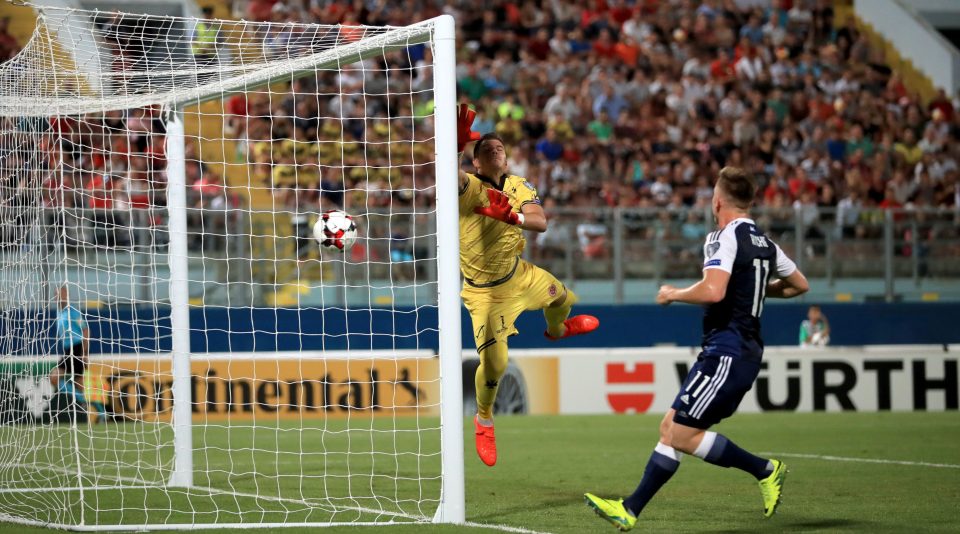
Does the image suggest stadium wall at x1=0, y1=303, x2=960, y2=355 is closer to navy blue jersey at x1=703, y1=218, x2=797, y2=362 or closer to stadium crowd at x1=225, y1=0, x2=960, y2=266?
stadium crowd at x1=225, y1=0, x2=960, y2=266

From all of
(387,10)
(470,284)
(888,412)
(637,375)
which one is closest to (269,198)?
(387,10)

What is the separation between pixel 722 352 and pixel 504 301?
2706mm

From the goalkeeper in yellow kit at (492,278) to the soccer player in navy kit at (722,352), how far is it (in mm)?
2012

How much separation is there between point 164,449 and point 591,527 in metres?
6.64

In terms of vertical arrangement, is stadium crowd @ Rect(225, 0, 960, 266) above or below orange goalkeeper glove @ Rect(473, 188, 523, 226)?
above

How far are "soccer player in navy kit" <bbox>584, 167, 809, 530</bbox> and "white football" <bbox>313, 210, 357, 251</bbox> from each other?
297 cm

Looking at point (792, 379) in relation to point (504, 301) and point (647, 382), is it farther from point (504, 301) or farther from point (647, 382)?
point (504, 301)

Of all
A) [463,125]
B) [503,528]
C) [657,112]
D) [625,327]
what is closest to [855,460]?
[503,528]

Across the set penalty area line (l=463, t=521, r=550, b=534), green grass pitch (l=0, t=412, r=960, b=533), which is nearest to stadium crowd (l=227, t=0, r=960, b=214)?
green grass pitch (l=0, t=412, r=960, b=533)

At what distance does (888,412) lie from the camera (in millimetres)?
17031

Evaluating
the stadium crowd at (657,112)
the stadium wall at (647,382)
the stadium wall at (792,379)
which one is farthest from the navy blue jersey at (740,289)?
the stadium crowd at (657,112)

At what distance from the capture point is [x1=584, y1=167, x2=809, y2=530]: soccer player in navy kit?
6.47m

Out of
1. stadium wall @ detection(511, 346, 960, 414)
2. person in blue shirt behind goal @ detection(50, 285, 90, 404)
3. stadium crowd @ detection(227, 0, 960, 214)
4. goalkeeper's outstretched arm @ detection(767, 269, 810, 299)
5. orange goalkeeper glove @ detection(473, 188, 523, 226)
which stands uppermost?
stadium crowd @ detection(227, 0, 960, 214)

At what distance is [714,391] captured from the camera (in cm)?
649
